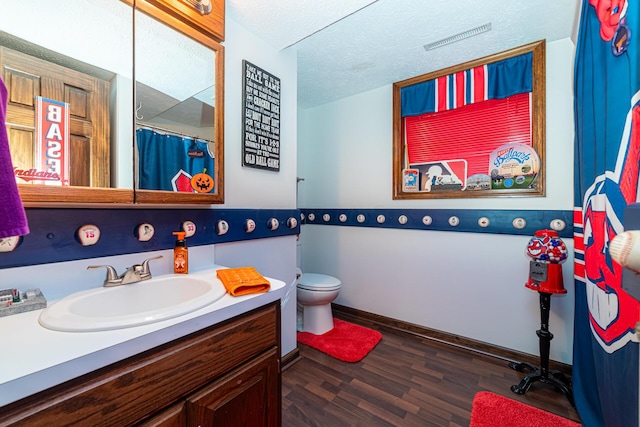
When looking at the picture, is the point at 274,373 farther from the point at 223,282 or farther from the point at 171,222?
the point at 171,222

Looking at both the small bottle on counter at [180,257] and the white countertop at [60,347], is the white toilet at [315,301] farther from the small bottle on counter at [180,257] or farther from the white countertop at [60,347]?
the white countertop at [60,347]

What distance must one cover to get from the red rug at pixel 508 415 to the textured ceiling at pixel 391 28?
218cm

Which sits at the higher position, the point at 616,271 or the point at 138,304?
the point at 616,271

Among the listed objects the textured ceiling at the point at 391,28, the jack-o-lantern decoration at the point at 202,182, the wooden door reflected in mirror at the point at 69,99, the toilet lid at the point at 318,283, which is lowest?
the toilet lid at the point at 318,283

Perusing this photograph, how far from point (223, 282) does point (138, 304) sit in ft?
1.09

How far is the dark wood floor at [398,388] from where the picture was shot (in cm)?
139

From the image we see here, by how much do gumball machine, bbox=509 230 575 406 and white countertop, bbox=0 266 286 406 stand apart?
1751 mm

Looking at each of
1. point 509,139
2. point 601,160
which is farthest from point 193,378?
point 509,139

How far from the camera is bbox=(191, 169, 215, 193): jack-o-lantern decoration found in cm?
123

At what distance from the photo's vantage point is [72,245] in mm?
951

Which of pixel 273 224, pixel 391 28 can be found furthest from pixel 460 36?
pixel 273 224

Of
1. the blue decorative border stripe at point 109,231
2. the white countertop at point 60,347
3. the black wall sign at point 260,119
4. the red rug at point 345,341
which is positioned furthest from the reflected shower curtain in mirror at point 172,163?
the red rug at point 345,341

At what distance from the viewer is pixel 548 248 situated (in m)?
1.51

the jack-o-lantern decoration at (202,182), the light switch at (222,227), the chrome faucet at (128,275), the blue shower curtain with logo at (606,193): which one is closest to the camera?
the blue shower curtain with logo at (606,193)
